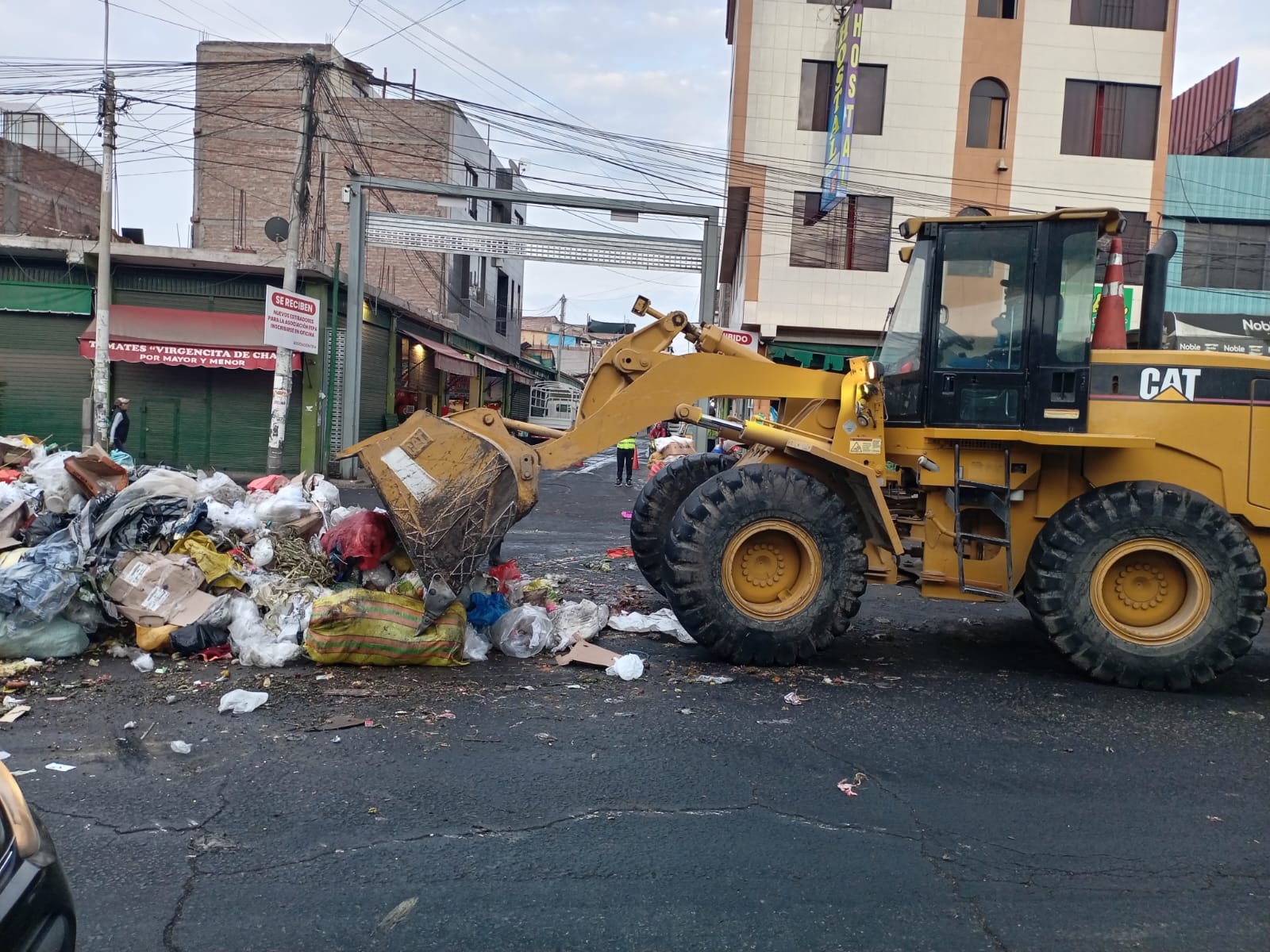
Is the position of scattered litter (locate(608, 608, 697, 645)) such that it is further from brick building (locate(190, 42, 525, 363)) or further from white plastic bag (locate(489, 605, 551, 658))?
Result: brick building (locate(190, 42, 525, 363))

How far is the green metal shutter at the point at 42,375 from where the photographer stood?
60.7 ft

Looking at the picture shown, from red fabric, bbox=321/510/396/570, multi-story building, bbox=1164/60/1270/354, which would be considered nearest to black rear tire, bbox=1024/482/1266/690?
red fabric, bbox=321/510/396/570

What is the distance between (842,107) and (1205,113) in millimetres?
12170

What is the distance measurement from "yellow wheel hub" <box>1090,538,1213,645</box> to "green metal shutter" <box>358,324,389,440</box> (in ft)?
56.6

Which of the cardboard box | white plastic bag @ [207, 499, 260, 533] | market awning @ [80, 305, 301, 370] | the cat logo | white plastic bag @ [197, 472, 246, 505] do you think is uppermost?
market awning @ [80, 305, 301, 370]

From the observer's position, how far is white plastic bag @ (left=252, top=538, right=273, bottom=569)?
6.47m

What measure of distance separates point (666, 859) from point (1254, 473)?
479cm

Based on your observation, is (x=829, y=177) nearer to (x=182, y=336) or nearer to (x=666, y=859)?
(x=182, y=336)

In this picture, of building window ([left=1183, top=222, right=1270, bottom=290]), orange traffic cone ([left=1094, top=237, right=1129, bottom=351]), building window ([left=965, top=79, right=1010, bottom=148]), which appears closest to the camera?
orange traffic cone ([left=1094, top=237, right=1129, bottom=351])

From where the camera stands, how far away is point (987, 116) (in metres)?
21.4

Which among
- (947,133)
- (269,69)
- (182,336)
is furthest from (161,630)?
(269,69)

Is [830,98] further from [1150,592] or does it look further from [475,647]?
[475,647]

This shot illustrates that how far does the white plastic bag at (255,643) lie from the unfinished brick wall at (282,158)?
81.6 ft

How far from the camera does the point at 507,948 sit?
→ 2.88 metres
